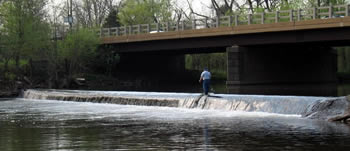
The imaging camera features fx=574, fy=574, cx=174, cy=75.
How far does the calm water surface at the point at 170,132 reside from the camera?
1741 centimetres

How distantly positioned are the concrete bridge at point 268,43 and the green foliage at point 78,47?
2949mm

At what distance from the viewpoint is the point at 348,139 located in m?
18.3

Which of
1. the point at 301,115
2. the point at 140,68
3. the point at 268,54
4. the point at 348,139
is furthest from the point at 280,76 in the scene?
the point at 348,139

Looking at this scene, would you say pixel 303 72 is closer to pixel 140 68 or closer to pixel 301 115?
pixel 140 68

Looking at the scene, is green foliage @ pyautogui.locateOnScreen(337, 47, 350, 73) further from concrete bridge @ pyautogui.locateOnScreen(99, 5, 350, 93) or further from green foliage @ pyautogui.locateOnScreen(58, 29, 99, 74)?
green foliage @ pyautogui.locateOnScreen(58, 29, 99, 74)

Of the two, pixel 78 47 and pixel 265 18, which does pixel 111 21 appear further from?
pixel 265 18

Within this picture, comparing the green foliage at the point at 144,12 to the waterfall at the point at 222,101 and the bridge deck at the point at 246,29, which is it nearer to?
the bridge deck at the point at 246,29

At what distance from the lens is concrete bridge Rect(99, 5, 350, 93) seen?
155ft

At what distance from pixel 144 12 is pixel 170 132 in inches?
2779

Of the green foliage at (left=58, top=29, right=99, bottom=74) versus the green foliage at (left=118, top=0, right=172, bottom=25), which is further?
the green foliage at (left=118, top=0, right=172, bottom=25)

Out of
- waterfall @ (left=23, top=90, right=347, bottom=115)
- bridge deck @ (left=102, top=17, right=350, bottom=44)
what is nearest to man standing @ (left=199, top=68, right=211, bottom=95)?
waterfall @ (left=23, top=90, right=347, bottom=115)

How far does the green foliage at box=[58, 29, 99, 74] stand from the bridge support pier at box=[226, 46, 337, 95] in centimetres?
1929

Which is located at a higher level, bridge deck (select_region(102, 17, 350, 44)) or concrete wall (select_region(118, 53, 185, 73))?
bridge deck (select_region(102, 17, 350, 44))

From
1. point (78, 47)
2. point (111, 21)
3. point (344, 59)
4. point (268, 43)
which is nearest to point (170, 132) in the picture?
point (268, 43)
